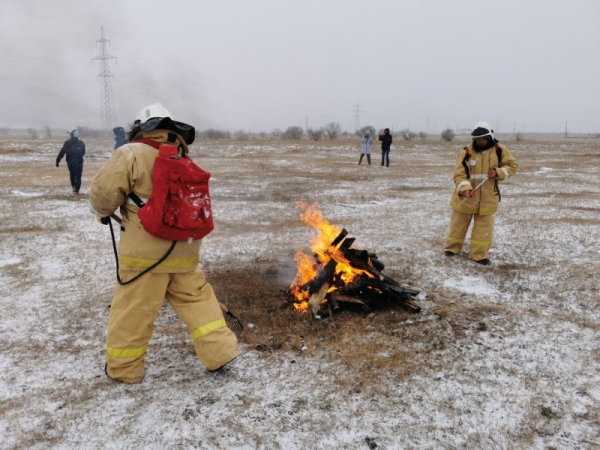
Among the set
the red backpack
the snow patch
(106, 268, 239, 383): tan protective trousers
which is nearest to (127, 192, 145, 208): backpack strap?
the red backpack

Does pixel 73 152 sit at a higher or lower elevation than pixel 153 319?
higher

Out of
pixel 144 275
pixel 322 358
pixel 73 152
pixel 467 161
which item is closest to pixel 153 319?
pixel 144 275

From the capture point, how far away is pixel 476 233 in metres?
7.18

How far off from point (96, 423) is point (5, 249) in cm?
601

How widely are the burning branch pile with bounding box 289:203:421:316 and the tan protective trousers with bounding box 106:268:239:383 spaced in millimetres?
1535

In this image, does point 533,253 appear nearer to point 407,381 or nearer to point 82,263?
point 407,381

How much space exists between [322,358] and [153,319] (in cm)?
167

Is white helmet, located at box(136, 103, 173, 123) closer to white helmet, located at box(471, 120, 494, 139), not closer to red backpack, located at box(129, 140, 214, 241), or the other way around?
red backpack, located at box(129, 140, 214, 241)

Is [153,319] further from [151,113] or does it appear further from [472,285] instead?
[472,285]

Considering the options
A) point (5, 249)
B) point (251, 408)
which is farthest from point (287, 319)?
point (5, 249)

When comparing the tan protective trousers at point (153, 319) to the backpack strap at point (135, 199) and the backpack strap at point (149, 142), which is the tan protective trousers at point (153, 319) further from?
the backpack strap at point (149, 142)

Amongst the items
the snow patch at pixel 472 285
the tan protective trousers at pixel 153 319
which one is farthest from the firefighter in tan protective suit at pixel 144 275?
the snow patch at pixel 472 285

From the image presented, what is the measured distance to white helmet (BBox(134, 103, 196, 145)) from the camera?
3572mm

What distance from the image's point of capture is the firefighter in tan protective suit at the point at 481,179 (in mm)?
6910
